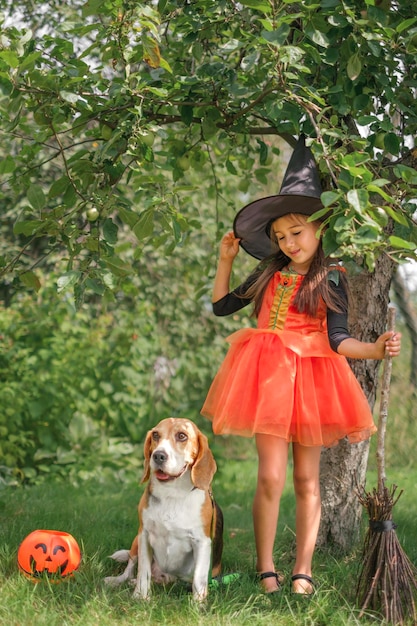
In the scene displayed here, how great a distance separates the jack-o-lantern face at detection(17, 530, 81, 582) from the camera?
3002mm

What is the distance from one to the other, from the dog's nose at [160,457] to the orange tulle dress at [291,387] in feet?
1.06

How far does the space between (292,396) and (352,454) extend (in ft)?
2.47

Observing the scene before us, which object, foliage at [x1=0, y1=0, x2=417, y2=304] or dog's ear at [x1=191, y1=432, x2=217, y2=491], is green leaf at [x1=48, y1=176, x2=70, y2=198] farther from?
dog's ear at [x1=191, y1=432, x2=217, y2=491]

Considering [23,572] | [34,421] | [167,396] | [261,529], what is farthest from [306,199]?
[167,396]

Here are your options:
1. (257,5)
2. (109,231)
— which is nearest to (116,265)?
(109,231)

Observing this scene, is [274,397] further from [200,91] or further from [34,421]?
[34,421]

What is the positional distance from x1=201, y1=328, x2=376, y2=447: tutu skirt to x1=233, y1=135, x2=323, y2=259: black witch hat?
47 centimetres

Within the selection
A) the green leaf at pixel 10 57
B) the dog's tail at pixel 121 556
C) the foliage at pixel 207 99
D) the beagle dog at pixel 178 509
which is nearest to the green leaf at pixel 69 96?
the foliage at pixel 207 99

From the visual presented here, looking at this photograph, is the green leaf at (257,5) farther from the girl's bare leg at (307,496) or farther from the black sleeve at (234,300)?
the girl's bare leg at (307,496)

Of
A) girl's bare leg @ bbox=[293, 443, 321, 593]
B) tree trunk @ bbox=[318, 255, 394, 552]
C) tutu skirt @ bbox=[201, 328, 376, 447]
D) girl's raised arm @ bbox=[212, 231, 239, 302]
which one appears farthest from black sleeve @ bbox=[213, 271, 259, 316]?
girl's bare leg @ bbox=[293, 443, 321, 593]

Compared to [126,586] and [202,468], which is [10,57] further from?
[126,586]

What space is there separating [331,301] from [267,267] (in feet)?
1.22

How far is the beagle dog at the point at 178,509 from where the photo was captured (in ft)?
9.41

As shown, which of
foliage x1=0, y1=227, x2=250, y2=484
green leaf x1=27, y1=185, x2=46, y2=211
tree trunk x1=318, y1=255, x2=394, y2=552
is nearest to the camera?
green leaf x1=27, y1=185, x2=46, y2=211
